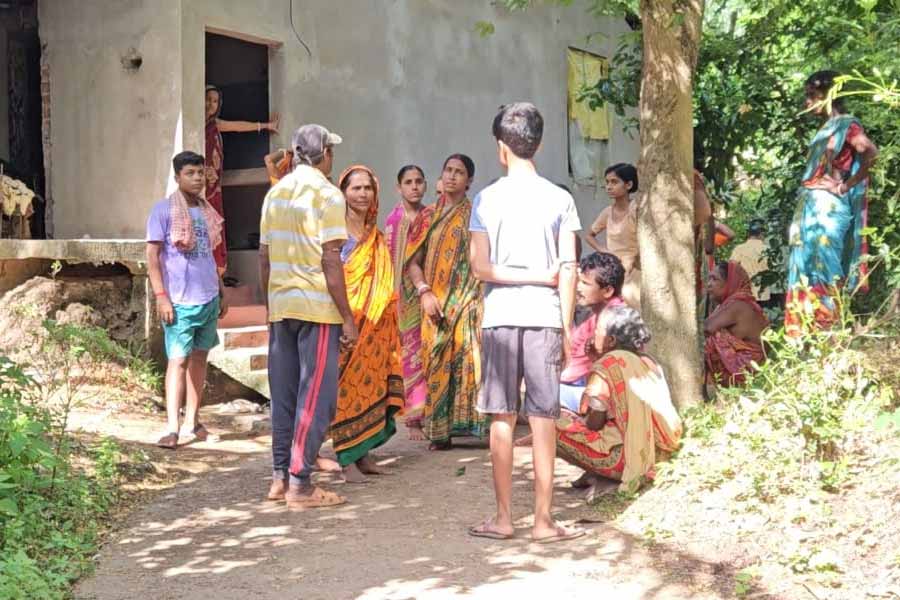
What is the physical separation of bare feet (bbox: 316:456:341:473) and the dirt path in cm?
48

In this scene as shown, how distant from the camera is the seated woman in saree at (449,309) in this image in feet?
22.5

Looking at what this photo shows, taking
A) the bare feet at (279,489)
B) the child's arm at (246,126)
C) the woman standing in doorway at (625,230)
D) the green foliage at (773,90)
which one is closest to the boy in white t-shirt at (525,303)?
the bare feet at (279,489)

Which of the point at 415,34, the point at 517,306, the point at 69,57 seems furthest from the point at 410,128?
the point at 517,306

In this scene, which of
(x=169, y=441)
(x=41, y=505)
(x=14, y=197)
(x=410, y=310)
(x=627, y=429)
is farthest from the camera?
(x=14, y=197)

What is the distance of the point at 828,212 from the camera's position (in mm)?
6660

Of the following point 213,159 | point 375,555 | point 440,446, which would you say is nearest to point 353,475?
point 440,446

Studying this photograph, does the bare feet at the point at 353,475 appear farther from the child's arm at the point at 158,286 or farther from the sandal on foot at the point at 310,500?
the child's arm at the point at 158,286

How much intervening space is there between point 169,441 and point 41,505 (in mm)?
2024

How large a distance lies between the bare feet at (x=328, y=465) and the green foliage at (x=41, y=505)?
1.15m

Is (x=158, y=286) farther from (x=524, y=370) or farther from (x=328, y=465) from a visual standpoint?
(x=524, y=370)

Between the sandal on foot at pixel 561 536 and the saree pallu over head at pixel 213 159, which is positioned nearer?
the sandal on foot at pixel 561 536

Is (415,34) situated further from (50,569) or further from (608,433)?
(50,569)

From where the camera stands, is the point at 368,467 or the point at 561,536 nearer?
the point at 561,536

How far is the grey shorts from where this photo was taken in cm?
463
